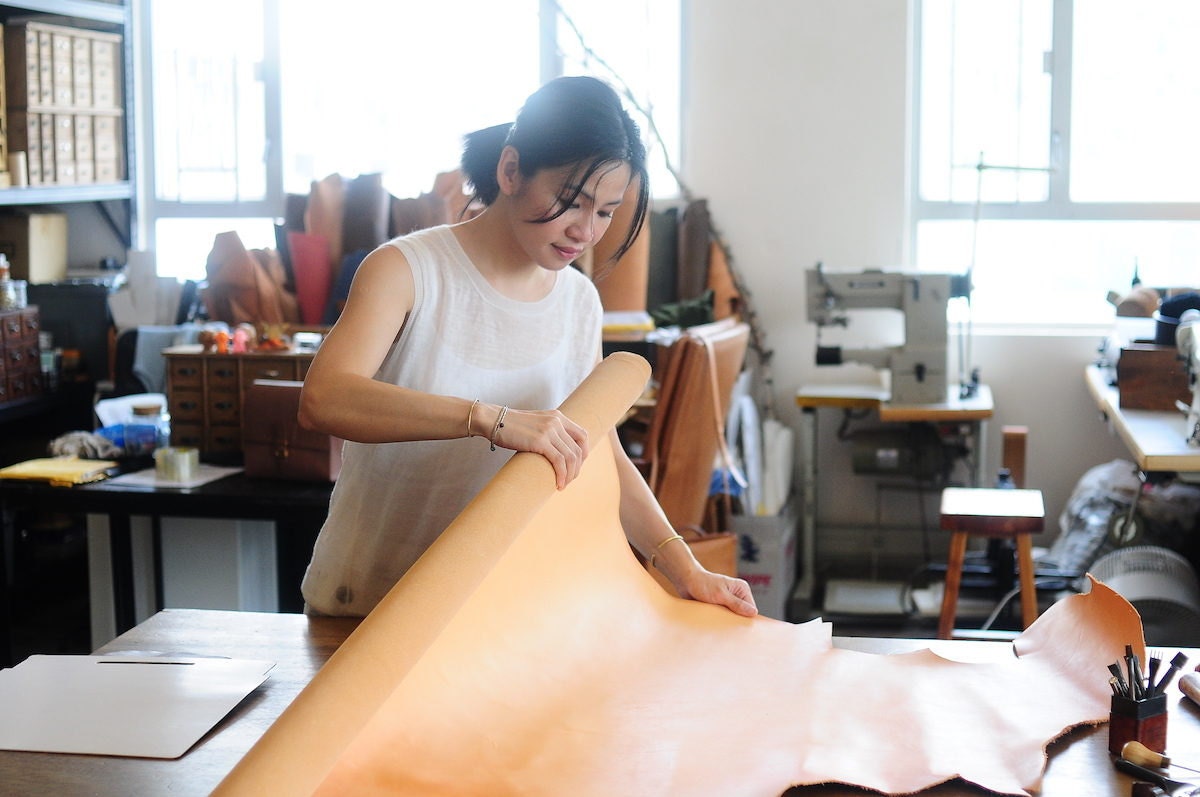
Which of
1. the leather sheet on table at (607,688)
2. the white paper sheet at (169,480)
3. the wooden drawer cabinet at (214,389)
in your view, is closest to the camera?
the leather sheet on table at (607,688)

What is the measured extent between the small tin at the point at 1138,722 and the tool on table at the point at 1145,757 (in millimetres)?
15

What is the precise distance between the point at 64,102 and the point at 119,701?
167 inches

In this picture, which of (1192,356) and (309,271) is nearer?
(1192,356)

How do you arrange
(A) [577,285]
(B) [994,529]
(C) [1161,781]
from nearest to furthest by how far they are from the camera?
(C) [1161,781], (A) [577,285], (B) [994,529]

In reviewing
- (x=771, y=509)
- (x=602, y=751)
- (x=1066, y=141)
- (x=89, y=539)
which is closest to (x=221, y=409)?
(x=89, y=539)

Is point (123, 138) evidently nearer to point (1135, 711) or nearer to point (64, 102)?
point (64, 102)

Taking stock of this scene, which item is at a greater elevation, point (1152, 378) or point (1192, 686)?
point (1152, 378)

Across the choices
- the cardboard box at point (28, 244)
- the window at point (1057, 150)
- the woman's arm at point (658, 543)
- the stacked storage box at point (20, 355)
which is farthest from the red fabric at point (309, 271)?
the woman's arm at point (658, 543)

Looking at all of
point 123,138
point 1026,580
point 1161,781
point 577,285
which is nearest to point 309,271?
point 123,138

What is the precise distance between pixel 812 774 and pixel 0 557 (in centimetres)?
268

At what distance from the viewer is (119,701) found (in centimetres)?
140

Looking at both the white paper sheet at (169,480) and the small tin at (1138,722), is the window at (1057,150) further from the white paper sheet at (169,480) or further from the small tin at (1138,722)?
the small tin at (1138,722)

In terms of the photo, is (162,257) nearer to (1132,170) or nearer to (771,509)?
(771,509)

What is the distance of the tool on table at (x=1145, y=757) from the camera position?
122 centimetres
